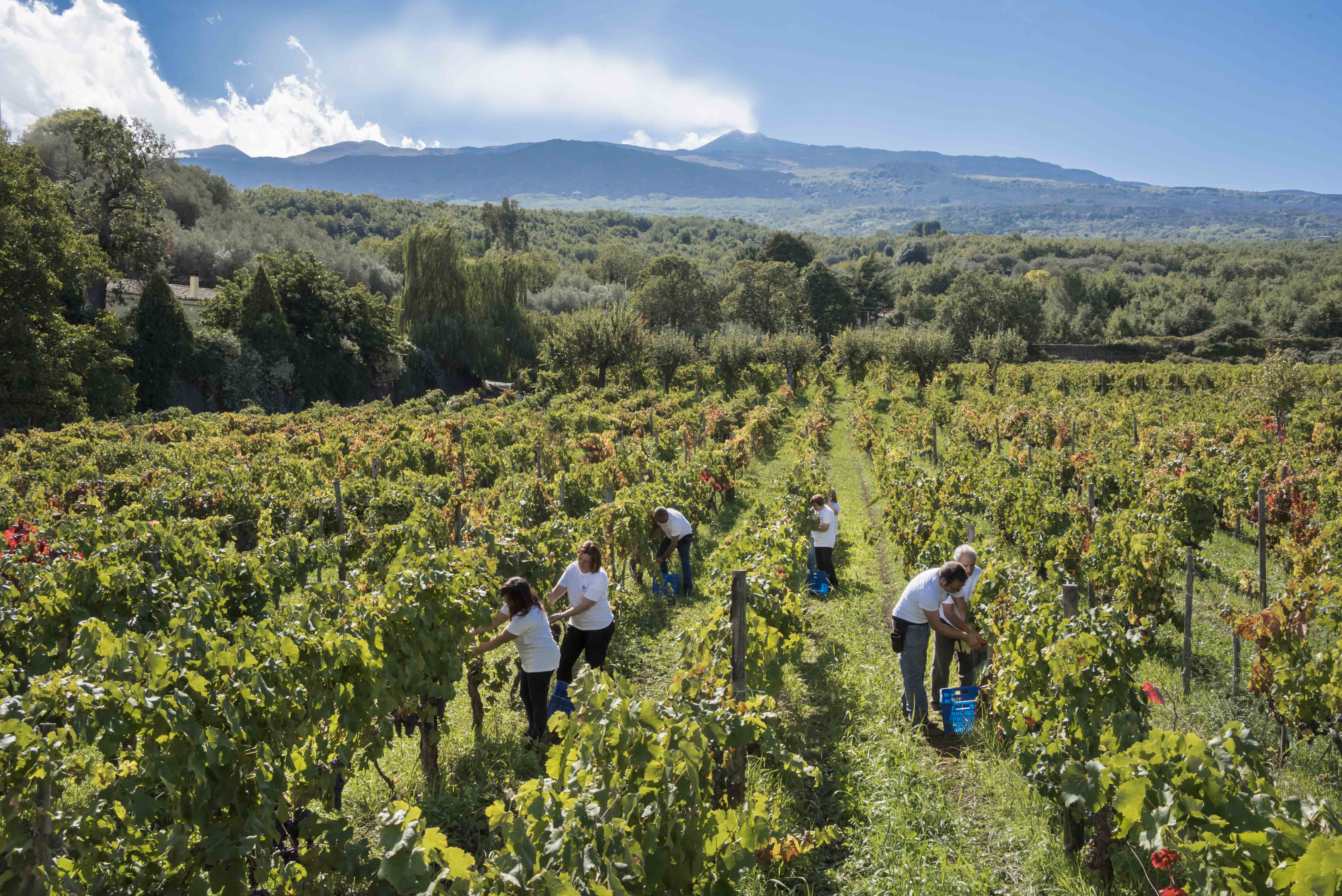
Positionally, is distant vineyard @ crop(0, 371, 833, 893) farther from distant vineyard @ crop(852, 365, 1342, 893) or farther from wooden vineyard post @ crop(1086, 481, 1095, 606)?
wooden vineyard post @ crop(1086, 481, 1095, 606)

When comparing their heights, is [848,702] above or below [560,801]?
below

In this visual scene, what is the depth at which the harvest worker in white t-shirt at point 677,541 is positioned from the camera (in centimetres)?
896

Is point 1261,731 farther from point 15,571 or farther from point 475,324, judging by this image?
point 475,324

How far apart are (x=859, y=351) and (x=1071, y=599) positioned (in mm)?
38002

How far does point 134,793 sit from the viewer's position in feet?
11.1

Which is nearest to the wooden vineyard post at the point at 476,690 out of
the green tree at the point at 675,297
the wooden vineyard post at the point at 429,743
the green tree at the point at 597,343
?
the wooden vineyard post at the point at 429,743

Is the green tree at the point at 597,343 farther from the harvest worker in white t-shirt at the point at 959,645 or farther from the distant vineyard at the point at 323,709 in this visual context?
the harvest worker in white t-shirt at the point at 959,645

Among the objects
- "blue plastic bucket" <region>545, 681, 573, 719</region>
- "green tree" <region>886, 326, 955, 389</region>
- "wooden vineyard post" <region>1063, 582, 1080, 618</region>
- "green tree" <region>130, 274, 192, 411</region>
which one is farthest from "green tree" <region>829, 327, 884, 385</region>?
"blue plastic bucket" <region>545, 681, 573, 719</region>

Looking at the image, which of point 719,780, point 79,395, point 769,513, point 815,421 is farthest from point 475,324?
point 719,780

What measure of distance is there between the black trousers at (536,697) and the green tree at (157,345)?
29.7 meters

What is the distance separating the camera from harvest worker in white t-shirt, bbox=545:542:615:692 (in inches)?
238

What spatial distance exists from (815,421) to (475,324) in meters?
24.7

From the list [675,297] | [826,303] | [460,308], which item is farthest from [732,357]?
[675,297]

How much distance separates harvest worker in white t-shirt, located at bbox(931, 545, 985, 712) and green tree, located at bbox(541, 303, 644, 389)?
104ft
